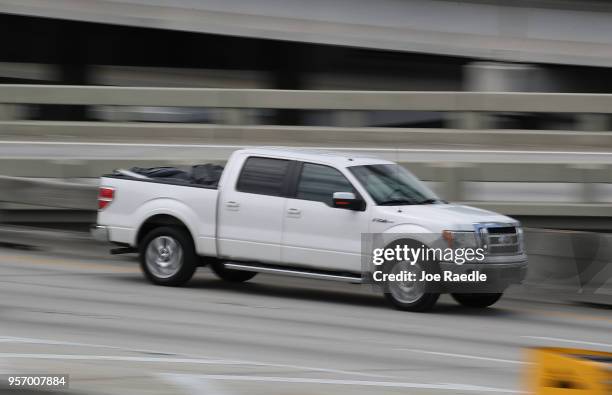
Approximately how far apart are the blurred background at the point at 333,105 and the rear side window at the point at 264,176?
1.50 metres

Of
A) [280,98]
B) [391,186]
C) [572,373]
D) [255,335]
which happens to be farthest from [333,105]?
[572,373]

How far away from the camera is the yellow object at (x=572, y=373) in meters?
5.92

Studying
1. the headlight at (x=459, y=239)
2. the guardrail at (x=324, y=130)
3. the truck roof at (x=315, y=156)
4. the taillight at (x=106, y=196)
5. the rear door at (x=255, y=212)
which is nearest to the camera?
the headlight at (x=459, y=239)

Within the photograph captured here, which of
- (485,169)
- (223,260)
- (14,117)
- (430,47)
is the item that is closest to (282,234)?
(223,260)

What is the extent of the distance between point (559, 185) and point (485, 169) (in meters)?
1.34

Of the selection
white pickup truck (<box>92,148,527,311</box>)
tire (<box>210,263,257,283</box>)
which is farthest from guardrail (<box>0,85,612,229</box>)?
white pickup truck (<box>92,148,527,311</box>)

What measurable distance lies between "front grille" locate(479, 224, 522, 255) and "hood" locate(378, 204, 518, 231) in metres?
0.11

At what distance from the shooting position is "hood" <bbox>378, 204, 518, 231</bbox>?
40.9ft

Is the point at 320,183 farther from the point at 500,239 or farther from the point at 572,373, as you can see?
the point at 572,373

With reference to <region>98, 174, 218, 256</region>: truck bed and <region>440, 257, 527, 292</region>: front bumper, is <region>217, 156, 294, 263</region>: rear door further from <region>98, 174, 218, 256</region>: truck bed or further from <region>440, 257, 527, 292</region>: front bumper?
<region>440, 257, 527, 292</region>: front bumper

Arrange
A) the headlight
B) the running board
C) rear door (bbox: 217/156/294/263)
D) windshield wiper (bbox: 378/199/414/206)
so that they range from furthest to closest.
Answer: rear door (bbox: 217/156/294/263) → windshield wiper (bbox: 378/199/414/206) → the running board → the headlight

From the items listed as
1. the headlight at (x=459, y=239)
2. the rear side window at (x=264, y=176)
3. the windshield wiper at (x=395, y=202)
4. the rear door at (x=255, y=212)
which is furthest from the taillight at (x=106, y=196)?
the headlight at (x=459, y=239)

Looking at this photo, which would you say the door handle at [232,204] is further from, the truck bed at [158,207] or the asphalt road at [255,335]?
the asphalt road at [255,335]

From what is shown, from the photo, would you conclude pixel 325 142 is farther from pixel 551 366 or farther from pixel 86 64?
pixel 86 64
